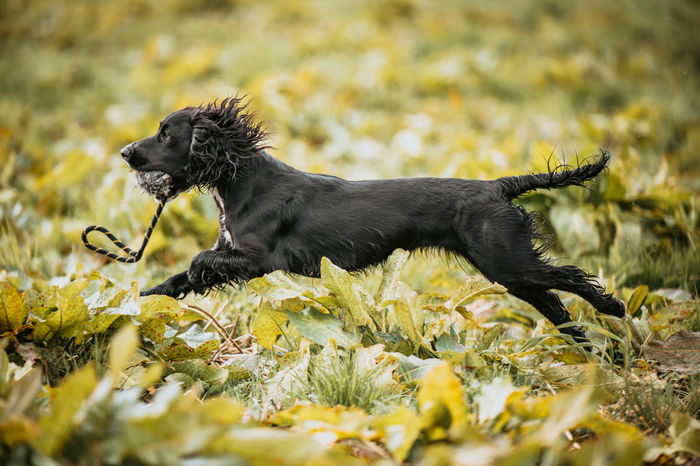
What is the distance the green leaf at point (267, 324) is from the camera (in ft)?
8.83

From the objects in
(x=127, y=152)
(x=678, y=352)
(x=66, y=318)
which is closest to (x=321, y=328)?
(x=66, y=318)

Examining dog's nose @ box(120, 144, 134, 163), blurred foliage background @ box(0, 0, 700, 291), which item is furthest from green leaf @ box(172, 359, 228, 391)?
blurred foliage background @ box(0, 0, 700, 291)

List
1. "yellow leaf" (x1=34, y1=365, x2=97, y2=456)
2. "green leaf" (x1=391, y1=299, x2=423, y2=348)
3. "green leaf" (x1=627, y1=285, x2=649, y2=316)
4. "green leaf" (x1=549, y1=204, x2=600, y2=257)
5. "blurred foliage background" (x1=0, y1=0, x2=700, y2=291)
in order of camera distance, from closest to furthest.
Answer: "yellow leaf" (x1=34, y1=365, x2=97, y2=456), "green leaf" (x1=391, y1=299, x2=423, y2=348), "green leaf" (x1=627, y1=285, x2=649, y2=316), "green leaf" (x1=549, y1=204, x2=600, y2=257), "blurred foliage background" (x1=0, y1=0, x2=700, y2=291)

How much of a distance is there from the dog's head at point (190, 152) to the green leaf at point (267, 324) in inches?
29.1

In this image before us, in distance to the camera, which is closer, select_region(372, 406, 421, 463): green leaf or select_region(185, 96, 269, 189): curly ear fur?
select_region(372, 406, 421, 463): green leaf

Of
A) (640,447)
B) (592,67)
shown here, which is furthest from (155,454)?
(592,67)

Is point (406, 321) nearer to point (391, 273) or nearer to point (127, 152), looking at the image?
point (391, 273)

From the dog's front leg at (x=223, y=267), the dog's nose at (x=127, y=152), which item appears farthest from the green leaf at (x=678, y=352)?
the dog's nose at (x=127, y=152)

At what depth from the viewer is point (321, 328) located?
257 cm

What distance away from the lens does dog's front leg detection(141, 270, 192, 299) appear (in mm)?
2906

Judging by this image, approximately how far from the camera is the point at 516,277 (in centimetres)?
283

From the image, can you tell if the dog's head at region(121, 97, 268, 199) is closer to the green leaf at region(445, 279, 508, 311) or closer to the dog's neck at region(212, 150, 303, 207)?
the dog's neck at region(212, 150, 303, 207)

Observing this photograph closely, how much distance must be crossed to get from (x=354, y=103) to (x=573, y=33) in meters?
5.11

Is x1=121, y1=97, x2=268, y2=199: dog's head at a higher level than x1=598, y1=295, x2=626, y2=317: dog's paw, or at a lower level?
higher
